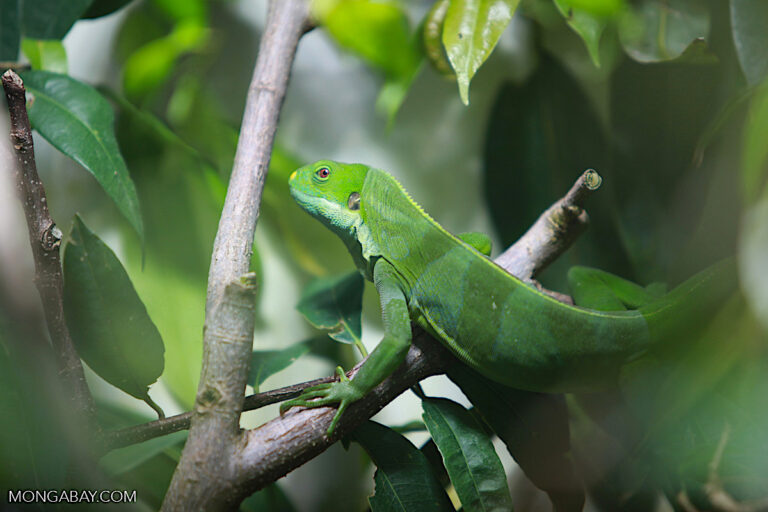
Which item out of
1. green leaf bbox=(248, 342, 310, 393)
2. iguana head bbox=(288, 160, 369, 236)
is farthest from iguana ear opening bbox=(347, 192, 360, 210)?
green leaf bbox=(248, 342, 310, 393)

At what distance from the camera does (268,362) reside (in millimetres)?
1239

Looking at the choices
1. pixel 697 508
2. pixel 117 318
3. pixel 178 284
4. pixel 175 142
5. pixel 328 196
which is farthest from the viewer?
pixel 175 142

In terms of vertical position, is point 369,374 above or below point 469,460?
above

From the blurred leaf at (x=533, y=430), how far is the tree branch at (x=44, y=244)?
715 millimetres

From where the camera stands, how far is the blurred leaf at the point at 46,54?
4.25 feet

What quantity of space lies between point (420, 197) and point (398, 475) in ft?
3.70

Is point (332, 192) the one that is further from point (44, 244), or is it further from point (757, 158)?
point (757, 158)

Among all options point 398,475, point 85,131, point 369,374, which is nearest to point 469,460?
point 398,475

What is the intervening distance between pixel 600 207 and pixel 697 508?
0.90 m

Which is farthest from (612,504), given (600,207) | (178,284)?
(178,284)

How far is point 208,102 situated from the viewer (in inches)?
→ 71.2

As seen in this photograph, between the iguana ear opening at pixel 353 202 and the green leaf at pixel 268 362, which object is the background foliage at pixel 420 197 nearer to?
the green leaf at pixel 268 362

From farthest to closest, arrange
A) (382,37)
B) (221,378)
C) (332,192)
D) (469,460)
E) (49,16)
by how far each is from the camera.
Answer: (382,37) → (49,16) → (332,192) → (469,460) → (221,378)

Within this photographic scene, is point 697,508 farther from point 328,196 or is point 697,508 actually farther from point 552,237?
point 328,196
